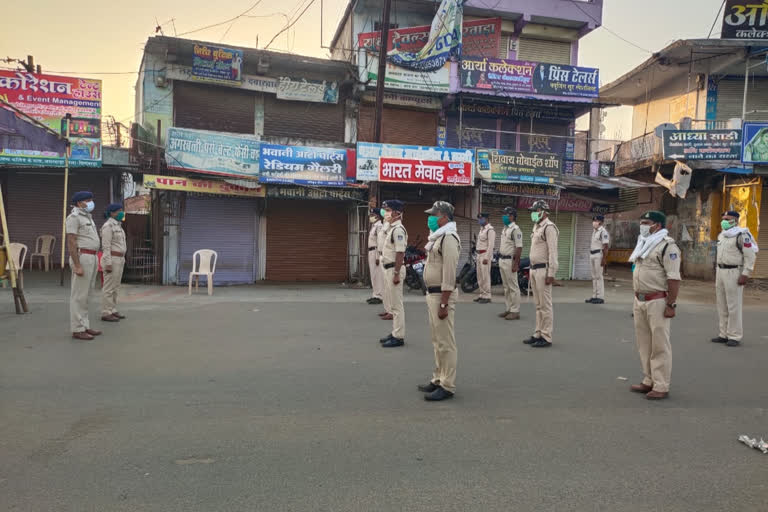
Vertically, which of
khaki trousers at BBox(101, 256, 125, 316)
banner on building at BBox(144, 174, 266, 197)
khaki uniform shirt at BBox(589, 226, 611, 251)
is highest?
banner on building at BBox(144, 174, 266, 197)

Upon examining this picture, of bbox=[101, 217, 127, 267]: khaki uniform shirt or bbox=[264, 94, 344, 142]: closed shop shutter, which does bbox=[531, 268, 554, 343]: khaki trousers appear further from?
bbox=[264, 94, 344, 142]: closed shop shutter

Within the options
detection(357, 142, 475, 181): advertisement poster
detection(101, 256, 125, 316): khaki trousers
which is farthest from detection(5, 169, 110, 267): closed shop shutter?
detection(101, 256, 125, 316): khaki trousers

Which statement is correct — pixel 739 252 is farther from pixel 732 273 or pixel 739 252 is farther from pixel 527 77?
pixel 527 77

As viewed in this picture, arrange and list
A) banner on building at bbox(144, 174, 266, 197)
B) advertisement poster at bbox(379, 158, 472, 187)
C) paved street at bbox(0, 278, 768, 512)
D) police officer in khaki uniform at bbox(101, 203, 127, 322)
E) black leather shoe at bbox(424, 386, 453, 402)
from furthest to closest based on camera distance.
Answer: advertisement poster at bbox(379, 158, 472, 187) → banner on building at bbox(144, 174, 266, 197) → police officer in khaki uniform at bbox(101, 203, 127, 322) → black leather shoe at bbox(424, 386, 453, 402) → paved street at bbox(0, 278, 768, 512)

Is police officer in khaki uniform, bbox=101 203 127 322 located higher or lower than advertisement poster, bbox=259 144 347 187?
lower

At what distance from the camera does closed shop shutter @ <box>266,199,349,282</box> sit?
16.4 meters

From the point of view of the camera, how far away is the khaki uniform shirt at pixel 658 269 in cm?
491

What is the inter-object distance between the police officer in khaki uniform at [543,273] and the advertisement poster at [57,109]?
12.3 metres

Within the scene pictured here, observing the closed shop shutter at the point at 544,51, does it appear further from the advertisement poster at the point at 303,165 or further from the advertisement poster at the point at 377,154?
the advertisement poster at the point at 303,165

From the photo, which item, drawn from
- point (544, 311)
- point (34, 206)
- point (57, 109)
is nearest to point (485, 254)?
point (544, 311)

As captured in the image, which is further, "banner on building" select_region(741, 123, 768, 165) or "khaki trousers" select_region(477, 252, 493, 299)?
"banner on building" select_region(741, 123, 768, 165)

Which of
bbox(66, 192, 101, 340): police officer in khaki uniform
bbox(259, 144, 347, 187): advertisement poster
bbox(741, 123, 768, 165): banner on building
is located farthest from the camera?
bbox(741, 123, 768, 165): banner on building

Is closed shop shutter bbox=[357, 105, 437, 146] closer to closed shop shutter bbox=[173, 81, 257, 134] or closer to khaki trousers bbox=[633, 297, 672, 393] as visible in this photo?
closed shop shutter bbox=[173, 81, 257, 134]

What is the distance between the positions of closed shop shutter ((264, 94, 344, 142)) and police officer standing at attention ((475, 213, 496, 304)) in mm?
6947
